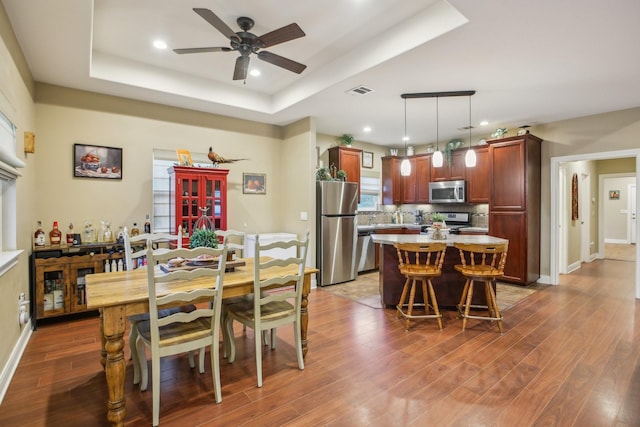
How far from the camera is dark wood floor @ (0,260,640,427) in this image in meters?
1.94

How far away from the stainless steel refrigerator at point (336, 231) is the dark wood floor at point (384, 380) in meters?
1.64

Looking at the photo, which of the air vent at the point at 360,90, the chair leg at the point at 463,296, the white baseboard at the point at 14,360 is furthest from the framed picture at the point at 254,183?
the chair leg at the point at 463,296

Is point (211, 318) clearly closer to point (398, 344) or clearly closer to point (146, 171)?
point (398, 344)

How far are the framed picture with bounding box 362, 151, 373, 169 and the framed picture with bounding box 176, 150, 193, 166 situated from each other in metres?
3.73

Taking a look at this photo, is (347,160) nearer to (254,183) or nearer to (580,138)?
(254,183)

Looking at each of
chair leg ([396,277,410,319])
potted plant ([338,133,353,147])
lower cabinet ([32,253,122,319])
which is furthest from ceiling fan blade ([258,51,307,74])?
potted plant ([338,133,353,147])

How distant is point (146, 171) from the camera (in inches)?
166

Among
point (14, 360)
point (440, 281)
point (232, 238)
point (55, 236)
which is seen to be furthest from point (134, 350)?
point (440, 281)

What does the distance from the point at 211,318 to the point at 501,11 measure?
2.98 meters

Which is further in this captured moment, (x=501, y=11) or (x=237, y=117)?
(x=237, y=117)

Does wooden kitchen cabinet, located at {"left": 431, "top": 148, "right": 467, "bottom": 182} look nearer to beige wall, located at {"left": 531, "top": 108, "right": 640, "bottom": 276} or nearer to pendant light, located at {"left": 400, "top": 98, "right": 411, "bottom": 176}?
pendant light, located at {"left": 400, "top": 98, "right": 411, "bottom": 176}

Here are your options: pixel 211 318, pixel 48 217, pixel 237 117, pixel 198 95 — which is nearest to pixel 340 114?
pixel 237 117

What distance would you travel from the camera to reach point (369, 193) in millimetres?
6922

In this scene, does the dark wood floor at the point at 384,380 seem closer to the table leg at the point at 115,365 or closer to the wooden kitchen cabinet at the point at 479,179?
the table leg at the point at 115,365
